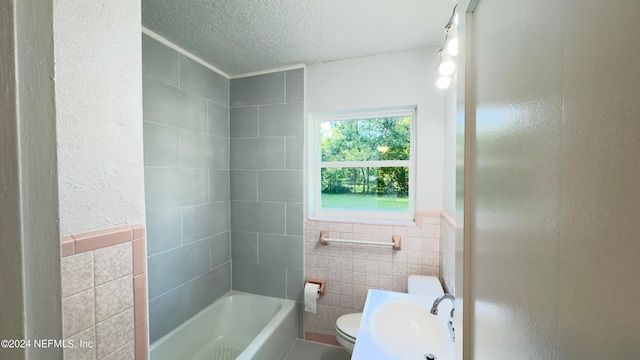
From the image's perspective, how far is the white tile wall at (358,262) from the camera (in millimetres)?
1738

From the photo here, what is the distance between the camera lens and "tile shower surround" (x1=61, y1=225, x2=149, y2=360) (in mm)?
675

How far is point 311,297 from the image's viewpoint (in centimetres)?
189

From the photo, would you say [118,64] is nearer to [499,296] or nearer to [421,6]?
[499,296]

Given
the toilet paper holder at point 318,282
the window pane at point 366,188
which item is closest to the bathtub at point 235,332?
the toilet paper holder at point 318,282

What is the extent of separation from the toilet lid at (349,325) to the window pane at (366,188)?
2.80ft

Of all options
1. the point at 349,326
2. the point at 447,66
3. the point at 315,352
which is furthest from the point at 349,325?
the point at 447,66

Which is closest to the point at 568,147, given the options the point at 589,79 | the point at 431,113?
the point at 589,79

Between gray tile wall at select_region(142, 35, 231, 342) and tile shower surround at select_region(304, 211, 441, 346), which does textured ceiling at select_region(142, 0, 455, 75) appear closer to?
gray tile wall at select_region(142, 35, 231, 342)

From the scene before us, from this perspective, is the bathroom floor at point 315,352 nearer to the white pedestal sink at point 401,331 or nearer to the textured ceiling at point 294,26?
the white pedestal sink at point 401,331

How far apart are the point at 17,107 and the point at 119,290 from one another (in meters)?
0.79

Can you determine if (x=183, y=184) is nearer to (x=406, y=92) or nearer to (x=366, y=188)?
(x=366, y=188)

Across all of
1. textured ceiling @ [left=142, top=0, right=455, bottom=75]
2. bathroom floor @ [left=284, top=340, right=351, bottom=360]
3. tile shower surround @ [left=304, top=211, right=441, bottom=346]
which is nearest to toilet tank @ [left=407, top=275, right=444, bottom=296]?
tile shower surround @ [left=304, top=211, right=441, bottom=346]

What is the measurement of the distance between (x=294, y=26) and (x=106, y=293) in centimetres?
164

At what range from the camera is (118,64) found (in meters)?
0.79
